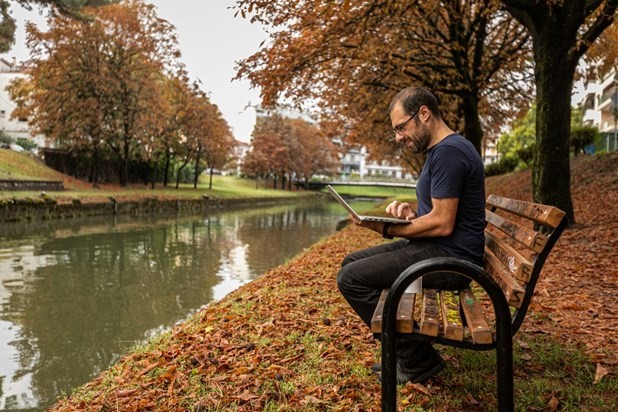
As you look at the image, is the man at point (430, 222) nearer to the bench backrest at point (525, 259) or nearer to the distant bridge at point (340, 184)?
the bench backrest at point (525, 259)

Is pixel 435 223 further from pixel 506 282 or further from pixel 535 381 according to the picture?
pixel 535 381

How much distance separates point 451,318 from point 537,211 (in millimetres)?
834

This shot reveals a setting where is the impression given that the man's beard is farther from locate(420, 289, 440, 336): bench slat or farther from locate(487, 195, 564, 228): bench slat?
locate(420, 289, 440, 336): bench slat

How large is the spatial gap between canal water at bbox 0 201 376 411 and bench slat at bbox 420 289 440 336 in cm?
368

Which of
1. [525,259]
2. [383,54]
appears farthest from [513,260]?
[383,54]

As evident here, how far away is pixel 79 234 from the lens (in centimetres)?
1675

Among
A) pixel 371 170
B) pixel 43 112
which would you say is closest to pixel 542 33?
pixel 43 112

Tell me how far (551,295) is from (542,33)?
542cm

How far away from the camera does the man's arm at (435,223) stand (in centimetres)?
287

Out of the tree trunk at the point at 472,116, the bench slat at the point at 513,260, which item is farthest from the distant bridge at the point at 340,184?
the bench slat at the point at 513,260

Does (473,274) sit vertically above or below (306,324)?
above

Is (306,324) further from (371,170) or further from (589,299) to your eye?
(371,170)

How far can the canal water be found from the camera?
535 centimetres

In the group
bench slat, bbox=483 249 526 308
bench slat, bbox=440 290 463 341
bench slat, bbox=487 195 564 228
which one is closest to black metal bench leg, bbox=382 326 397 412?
bench slat, bbox=440 290 463 341
